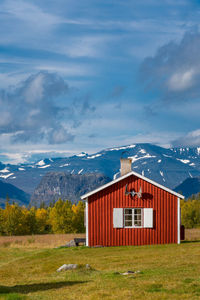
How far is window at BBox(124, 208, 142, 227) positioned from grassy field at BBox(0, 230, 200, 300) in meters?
2.59

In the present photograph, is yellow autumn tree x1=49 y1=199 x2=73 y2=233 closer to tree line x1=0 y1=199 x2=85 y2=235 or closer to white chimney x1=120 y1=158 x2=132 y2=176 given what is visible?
tree line x1=0 y1=199 x2=85 y2=235

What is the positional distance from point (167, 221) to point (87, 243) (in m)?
6.04

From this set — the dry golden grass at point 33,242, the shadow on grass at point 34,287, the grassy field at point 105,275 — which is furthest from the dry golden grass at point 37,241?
the shadow on grass at point 34,287

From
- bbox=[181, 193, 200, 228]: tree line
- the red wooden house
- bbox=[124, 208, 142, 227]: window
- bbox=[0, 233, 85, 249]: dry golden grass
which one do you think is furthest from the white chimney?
bbox=[181, 193, 200, 228]: tree line

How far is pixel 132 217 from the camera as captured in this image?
32.7 meters

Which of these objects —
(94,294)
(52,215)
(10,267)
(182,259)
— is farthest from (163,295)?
(52,215)

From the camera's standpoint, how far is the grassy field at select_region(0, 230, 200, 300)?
13.3m

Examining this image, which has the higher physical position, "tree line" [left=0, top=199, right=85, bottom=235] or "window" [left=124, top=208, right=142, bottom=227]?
"window" [left=124, top=208, right=142, bottom=227]

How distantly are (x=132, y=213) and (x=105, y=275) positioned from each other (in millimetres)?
15743

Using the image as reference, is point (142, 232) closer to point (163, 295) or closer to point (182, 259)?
point (182, 259)

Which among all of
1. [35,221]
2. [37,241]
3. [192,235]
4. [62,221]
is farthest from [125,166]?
[35,221]

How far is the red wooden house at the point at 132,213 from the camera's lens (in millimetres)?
32500

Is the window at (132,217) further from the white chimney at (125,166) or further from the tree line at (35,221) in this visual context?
the tree line at (35,221)

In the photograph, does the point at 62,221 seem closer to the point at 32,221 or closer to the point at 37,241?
the point at 32,221
